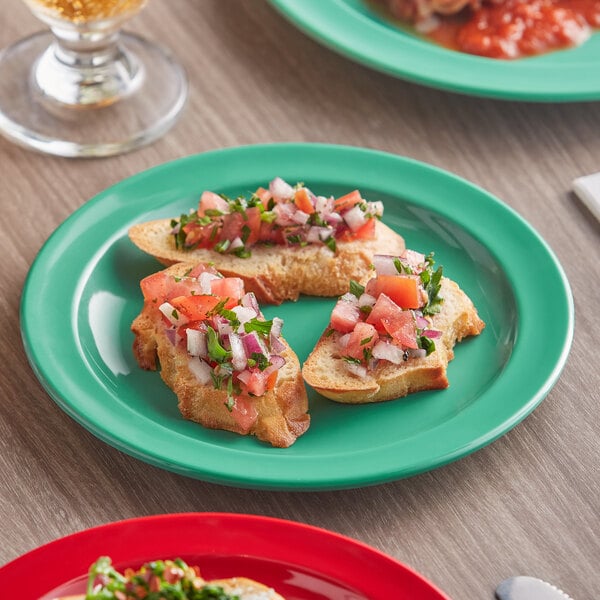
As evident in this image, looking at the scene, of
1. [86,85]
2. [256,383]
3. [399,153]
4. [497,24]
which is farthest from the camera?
[497,24]

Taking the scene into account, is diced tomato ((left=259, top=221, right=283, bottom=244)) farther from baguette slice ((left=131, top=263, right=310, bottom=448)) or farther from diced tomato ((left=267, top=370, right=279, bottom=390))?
diced tomato ((left=267, top=370, right=279, bottom=390))

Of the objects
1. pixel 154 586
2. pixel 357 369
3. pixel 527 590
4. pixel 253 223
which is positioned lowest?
pixel 527 590

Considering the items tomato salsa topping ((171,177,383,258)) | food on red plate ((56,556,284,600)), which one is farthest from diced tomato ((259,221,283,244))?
food on red plate ((56,556,284,600))

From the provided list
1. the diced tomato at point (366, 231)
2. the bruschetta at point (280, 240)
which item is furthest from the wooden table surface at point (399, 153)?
the diced tomato at point (366, 231)

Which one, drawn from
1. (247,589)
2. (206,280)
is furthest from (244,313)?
(247,589)

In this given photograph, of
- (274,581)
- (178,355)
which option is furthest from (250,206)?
(274,581)

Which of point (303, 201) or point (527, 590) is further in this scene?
point (303, 201)

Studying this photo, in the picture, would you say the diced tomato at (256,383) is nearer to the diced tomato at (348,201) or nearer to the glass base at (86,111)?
the diced tomato at (348,201)

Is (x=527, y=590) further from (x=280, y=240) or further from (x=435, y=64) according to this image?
(x=435, y=64)
